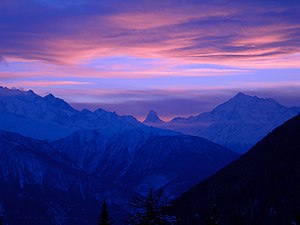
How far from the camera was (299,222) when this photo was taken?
1645 inches

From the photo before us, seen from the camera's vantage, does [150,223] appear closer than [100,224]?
Yes

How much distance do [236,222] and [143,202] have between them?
2763 centimetres

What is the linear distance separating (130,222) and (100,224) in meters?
5.31

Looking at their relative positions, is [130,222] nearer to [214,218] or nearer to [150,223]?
[150,223]

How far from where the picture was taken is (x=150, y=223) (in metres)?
38.7

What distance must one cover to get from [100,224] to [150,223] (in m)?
5.19

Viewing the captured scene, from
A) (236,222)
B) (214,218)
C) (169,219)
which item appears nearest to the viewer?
(169,219)

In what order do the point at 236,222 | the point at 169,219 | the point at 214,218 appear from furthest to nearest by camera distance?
the point at 236,222, the point at 214,218, the point at 169,219

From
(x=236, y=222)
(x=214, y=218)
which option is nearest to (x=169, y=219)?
(x=214, y=218)

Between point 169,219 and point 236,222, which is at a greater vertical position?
point 169,219

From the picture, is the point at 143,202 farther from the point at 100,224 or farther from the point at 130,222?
the point at 100,224

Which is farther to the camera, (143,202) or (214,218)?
(214,218)

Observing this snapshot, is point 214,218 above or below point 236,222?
above

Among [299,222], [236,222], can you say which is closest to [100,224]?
[299,222]
